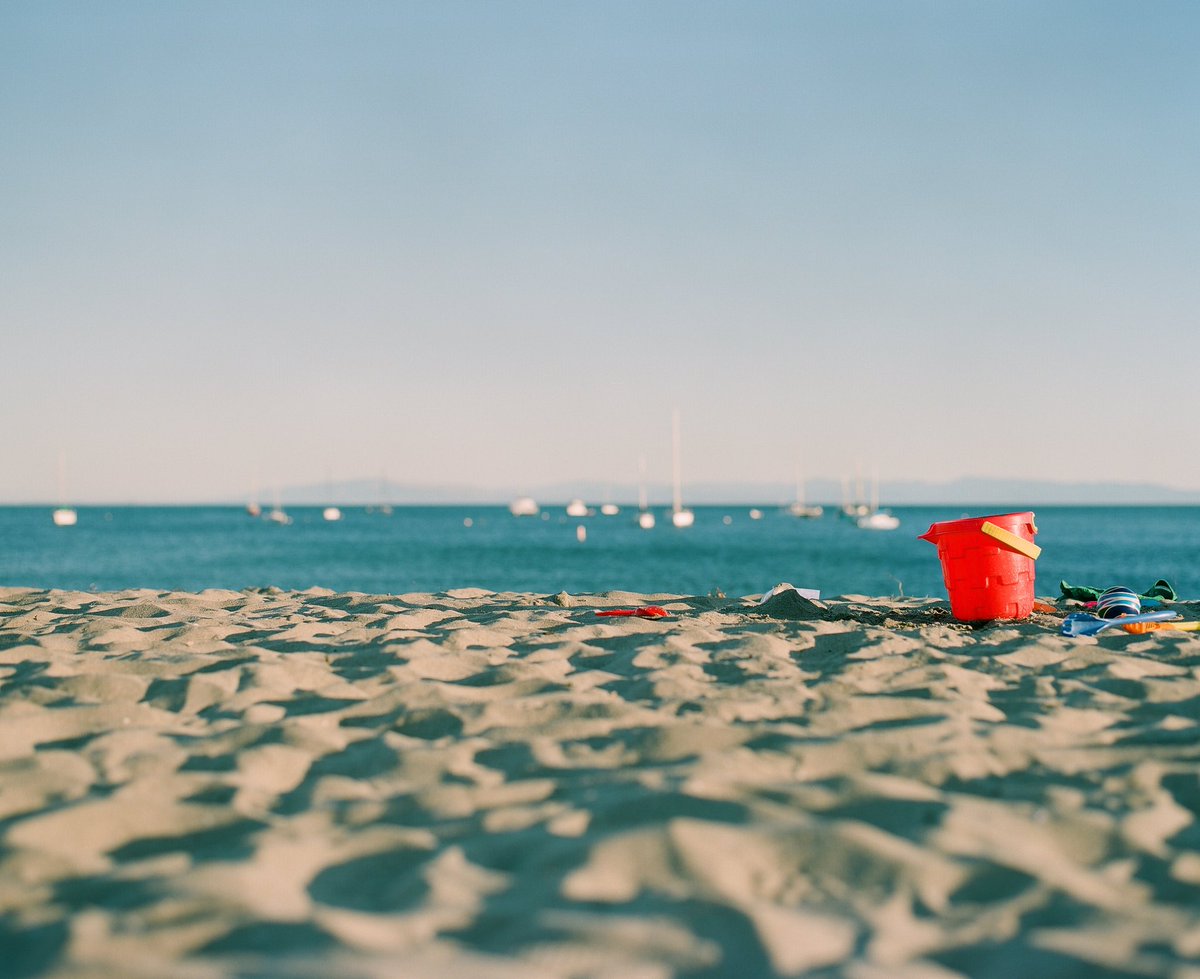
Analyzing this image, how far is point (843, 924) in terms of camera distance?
6.48ft

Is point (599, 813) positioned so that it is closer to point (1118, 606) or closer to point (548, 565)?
point (1118, 606)

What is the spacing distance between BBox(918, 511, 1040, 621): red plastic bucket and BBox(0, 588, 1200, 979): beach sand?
1155 mm

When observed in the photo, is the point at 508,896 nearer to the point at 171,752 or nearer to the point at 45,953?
the point at 45,953

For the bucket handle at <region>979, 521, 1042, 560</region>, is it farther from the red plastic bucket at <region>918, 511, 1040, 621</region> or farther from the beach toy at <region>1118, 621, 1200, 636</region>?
the beach toy at <region>1118, 621, 1200, 636</region>

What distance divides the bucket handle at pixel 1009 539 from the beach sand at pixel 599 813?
1.09 meters

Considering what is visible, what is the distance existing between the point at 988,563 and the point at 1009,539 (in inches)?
9.2

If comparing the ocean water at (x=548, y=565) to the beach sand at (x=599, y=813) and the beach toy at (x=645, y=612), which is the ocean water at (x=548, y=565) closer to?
the beach toy at (x=645, y=612)

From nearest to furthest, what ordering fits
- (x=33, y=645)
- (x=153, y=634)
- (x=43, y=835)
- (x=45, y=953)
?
(x=45, y=953), (x=43, y=835), (x=33, y=645), (x=153, y=634)

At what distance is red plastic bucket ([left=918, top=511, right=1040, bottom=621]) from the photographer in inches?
221

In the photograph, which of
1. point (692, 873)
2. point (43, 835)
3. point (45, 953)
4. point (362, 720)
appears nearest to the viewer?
point (45, 953)

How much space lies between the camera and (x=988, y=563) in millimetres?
5738

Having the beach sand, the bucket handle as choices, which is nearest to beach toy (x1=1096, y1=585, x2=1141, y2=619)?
the bucket handle

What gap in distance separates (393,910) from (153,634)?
3.75 metres

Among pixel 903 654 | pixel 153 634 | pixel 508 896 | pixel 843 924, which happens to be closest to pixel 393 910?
pixel 508 896
